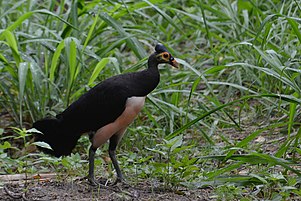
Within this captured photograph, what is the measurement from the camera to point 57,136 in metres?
4.28

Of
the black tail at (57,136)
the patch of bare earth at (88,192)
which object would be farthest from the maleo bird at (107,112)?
the patch of bare earth at (88,192)

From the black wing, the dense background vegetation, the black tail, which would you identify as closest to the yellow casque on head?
the black wing

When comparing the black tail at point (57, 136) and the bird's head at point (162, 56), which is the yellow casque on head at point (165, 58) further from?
the black tail at point (57, 136)

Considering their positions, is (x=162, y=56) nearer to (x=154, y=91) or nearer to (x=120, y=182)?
(x=120, y=182)

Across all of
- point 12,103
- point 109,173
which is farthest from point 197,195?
point 12,103

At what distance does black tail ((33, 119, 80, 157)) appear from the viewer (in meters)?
4.26

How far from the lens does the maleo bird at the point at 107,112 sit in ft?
12.9

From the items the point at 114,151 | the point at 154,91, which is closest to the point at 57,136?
the point at 114,151

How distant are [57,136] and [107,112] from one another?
1.46ft

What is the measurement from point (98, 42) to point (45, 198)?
2302 millimetres

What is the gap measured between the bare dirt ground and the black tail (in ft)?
0.96

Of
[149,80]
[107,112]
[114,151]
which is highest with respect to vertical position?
[149,80]

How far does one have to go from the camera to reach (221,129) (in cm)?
542

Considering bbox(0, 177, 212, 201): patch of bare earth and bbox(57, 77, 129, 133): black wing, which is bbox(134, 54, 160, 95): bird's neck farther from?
bbox(0, 177, 212, 201): patch of bare earth
